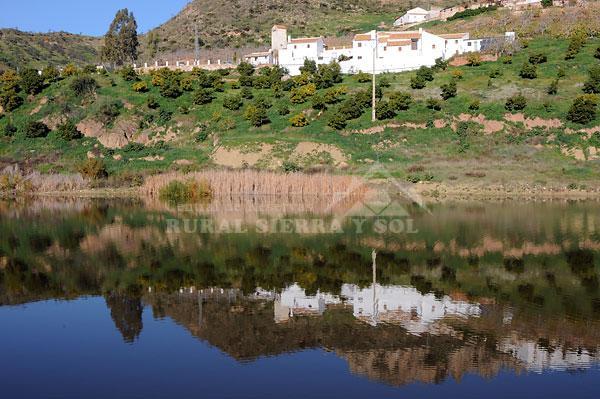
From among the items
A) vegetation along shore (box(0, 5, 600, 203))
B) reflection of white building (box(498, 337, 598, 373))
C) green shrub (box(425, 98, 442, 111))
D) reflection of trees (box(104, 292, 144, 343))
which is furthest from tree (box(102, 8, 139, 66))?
reflection of white building (box(498, 337, 598, 373))

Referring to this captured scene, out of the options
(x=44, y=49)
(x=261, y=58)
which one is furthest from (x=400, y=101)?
(x=44, y=49)

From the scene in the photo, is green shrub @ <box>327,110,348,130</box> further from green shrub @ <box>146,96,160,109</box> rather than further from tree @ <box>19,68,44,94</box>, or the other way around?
tree @ <box>19,68,44,94</box>

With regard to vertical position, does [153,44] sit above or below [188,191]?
above

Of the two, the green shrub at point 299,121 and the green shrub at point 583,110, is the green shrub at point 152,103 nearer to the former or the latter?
the green shrub at point 299,121

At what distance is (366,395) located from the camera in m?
11.8

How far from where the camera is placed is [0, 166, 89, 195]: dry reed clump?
176ft

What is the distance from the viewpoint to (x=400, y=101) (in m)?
64.5

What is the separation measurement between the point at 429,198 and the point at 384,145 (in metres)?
14.3

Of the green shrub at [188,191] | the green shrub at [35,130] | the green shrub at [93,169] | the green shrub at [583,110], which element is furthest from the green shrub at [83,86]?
the green shrub at [583,110]

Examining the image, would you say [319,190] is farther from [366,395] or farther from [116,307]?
[366,395]

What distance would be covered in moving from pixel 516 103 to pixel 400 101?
11180 millimetres

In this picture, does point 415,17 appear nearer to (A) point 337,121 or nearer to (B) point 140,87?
(B) point 140,87

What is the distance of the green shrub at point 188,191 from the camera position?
4666 centimetres

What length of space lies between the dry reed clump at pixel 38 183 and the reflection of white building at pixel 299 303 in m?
39.8
